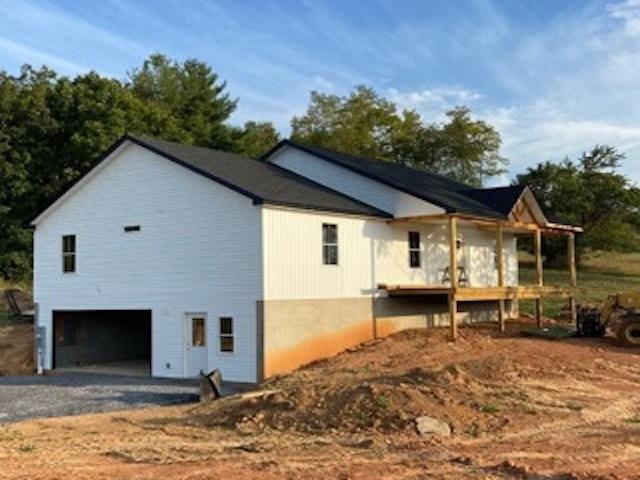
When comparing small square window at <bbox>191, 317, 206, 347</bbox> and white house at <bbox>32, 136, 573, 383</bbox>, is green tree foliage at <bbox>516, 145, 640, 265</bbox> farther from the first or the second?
small square window at <bbox>191, 317, 206, 347</bbox>

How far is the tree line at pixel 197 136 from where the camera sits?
42719 millimetres

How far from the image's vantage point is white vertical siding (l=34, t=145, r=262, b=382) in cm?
2055

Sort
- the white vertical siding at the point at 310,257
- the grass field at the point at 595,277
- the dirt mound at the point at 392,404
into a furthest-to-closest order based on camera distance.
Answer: the grass field at the point at 595,277, the white vertical siding at the point at 310,257, the dirt mound at the point at 392,404

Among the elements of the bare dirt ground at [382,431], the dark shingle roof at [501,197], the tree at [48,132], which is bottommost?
the bare dirt ground at [382,431]

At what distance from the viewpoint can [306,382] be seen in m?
18.2

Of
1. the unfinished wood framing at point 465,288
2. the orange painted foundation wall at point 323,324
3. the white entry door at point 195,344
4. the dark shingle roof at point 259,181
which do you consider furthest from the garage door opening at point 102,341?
the unfinished wood framing at point 465,288

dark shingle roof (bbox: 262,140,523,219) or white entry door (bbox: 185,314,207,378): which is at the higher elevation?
dark shingle roof (bbox: 262,140,523,219)

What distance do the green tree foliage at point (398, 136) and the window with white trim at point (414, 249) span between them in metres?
30.1

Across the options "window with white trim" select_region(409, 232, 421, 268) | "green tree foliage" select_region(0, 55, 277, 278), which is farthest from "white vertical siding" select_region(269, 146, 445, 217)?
"green tree foliage" select_region(0, 55, 277, 278)

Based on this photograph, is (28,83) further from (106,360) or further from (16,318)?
(106,360)

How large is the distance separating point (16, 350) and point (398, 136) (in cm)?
3826

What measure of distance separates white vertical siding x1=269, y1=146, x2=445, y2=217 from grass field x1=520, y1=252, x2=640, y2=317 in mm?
11071

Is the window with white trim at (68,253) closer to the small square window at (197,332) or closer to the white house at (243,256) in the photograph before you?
the white house at (243,256)

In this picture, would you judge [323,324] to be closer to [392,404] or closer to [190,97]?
[392,404]
